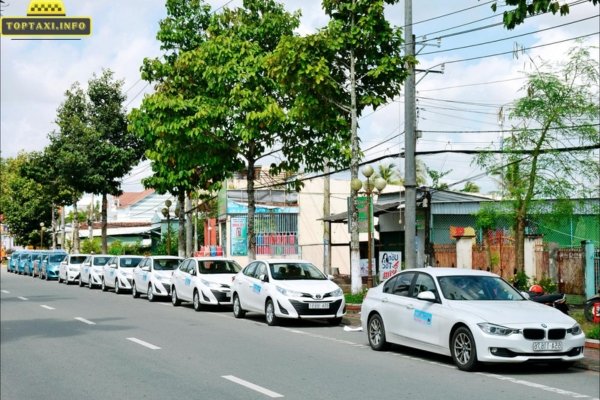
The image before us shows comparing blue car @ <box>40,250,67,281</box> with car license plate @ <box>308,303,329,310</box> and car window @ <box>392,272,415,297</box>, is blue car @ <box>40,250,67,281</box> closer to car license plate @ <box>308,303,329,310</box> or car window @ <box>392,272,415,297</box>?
car license plate @ <box>308,303,329,310</box>

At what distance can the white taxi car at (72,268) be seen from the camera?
134 feet

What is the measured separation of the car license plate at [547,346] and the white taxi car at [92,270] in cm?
2735

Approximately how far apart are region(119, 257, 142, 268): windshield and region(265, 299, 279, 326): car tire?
15.4 m

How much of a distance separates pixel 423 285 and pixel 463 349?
1.59m

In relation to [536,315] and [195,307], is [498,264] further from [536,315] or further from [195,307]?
[536,315]

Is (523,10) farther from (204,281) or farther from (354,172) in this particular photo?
(204,281)

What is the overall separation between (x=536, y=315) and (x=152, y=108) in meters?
17.1

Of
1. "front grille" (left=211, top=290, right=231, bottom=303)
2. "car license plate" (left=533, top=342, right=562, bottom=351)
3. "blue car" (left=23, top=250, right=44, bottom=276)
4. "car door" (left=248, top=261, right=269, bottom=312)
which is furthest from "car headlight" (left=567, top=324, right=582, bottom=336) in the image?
"blue car" (left=23, top=250, right=44, bottom=276)

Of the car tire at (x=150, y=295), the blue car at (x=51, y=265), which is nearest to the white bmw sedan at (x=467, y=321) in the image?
the car tire at (x=150, y=295)

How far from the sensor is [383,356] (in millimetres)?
13039

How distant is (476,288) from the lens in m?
12.5

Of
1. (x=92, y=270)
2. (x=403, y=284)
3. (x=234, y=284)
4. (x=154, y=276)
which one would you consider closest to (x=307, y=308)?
(x=234, y=284)

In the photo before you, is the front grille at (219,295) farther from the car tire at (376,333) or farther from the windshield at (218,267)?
the car tire at (376,333)

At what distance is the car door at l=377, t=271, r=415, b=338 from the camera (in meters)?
12.9
